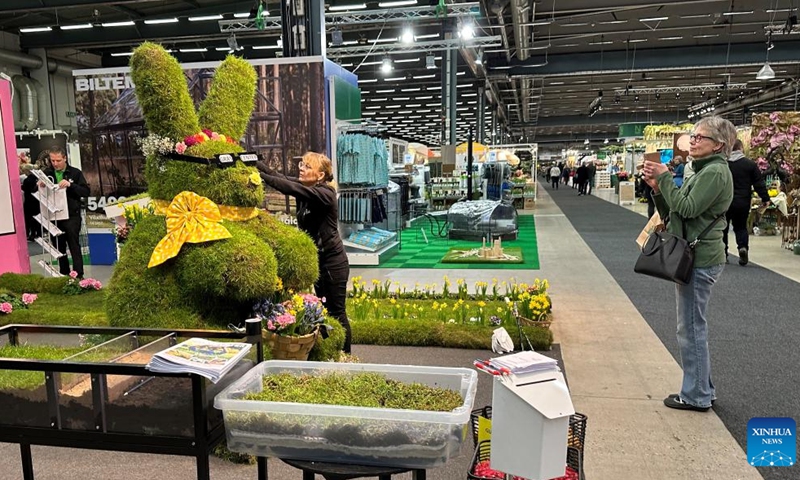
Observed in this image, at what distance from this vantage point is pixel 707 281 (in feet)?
9.88

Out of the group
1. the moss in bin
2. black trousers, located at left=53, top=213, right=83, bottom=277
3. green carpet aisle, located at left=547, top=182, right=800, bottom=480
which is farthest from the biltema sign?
the moss in bin

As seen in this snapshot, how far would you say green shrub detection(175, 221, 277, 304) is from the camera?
2.61 m

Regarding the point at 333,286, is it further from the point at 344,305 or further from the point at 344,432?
the point at 344,432

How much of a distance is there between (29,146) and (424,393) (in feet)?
55.0

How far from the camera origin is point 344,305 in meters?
3.78

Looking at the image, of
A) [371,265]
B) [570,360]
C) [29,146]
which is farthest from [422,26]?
[570,360]

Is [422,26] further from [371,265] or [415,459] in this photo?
[415,459]

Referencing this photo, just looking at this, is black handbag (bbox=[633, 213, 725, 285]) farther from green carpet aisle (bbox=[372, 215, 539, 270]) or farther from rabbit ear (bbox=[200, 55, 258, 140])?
green carpet aisle (bbox=[372, 215, 539, 270])

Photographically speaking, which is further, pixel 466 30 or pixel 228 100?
pixel 466 30

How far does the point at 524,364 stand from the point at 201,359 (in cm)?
90

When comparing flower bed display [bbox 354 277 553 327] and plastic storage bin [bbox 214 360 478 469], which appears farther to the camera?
flower bed display [bbox 354 277 553 327]

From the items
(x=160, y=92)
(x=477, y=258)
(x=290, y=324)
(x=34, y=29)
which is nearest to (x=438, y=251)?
(x=477, y=258)

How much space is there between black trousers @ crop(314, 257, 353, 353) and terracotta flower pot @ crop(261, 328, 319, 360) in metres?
0.68

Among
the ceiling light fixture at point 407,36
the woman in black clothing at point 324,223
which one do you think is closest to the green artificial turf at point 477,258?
the ceiling light fixture at point 407,36
